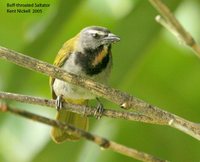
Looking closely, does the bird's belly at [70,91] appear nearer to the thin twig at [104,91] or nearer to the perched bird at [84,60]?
the perched bird at [84,60]

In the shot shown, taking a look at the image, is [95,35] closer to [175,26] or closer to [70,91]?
[70,91]

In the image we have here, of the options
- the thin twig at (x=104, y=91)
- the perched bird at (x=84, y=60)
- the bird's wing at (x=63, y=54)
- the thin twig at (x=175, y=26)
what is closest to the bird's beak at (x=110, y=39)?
the perched bird at (x=84, y=60)

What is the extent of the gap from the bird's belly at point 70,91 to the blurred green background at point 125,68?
0.15 m

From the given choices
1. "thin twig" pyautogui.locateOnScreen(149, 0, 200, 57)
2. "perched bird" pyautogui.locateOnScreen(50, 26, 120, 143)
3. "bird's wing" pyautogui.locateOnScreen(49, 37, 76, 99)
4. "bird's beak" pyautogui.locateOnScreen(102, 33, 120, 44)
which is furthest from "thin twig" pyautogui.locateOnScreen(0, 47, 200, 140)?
"bird's wing" pyautogui.locateOnScreen(49, 37, 76, 99)

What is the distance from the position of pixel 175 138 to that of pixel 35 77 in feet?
3.46

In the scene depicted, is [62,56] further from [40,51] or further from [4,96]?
[4,96]

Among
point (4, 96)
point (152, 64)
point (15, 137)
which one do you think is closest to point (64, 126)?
point (4, 96)

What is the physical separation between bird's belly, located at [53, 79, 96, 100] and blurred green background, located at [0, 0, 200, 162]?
15 centimetres

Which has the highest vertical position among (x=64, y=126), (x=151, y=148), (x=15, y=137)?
(x=64, y=126)

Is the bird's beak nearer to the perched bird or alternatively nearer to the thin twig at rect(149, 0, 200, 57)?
the perched bird

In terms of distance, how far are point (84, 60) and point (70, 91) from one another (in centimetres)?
24

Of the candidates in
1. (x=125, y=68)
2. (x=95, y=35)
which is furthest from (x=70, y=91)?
(x=125, y=68)

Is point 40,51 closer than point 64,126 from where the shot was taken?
No

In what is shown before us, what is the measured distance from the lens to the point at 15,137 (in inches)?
163
